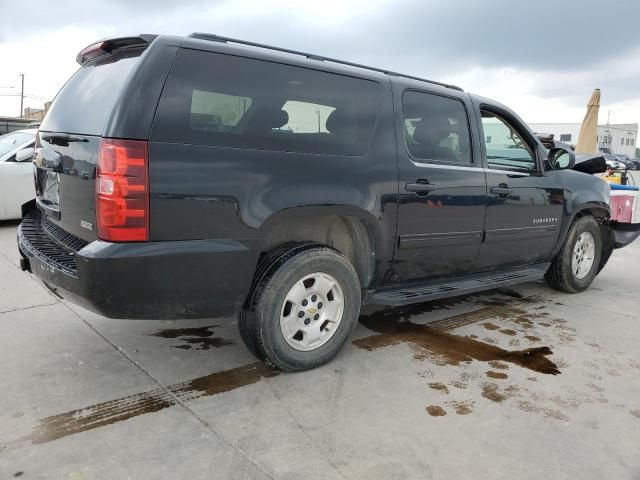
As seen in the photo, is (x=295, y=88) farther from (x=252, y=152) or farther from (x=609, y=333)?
(x=609, y=333)

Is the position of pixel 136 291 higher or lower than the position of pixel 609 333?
higher

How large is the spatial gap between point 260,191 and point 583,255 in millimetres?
4081

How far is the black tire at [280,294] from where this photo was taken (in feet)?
9.92

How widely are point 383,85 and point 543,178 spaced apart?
6.54ft

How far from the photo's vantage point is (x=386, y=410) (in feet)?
9.30

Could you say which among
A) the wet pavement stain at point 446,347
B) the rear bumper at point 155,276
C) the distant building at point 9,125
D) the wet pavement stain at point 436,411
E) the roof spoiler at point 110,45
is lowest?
the wet pavement stain at point 436,411

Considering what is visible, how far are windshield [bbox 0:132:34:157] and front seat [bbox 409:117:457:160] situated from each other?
275 inches

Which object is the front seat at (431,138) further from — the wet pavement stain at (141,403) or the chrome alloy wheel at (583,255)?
the chrome alloy wheel at (583,255)

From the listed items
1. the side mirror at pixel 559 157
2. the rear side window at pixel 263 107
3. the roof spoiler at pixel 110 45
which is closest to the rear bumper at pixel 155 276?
the rear side window at pixel 263 107

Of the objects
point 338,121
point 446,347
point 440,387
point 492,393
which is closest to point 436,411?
point 440,387

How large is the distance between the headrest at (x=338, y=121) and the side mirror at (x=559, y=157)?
240 cm

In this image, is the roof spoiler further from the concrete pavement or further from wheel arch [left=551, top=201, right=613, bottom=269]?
wheel arch [left=551, top=201, right=613, bottom=269]

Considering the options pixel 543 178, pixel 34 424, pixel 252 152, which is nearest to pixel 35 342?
pixel 34 424

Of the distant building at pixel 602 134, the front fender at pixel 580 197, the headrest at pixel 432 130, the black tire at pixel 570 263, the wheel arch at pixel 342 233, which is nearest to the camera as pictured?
the wheel arch at pixel 342 233
